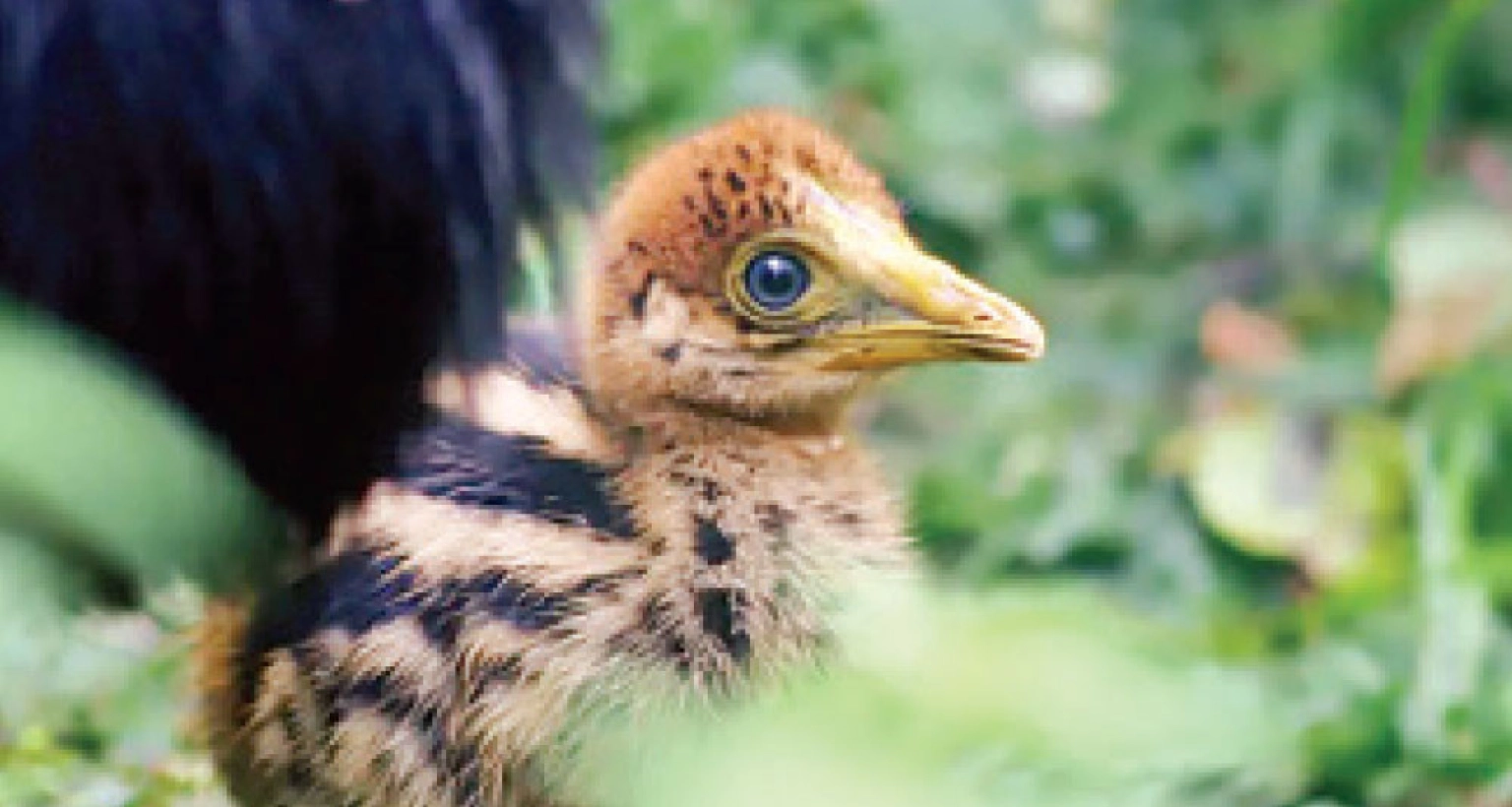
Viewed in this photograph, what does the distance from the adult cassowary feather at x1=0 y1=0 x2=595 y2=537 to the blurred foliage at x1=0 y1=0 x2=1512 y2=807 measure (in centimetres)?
22

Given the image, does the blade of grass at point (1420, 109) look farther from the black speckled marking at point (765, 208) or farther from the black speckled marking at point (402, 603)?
the black speckled marking at point (402, 603)

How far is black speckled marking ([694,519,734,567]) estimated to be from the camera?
1.40 meters

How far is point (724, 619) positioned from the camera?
4.57 ft

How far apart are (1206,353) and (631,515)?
1301 mm

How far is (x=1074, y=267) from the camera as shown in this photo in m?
2.74

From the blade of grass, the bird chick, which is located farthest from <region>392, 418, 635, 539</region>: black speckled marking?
the blade of grass

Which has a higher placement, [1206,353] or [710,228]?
[1206,353]

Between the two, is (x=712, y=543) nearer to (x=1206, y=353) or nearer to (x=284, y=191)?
(x=284, y=191)

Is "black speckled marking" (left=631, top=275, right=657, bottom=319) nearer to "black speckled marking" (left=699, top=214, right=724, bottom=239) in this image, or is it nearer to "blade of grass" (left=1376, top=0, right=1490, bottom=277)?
"black speckled marking" (left=699, top=214, right=724, bottom=239)

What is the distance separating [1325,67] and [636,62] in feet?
2.16

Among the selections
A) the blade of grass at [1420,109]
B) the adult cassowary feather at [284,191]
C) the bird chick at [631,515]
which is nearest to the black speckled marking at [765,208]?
the bird chick at [631,515]

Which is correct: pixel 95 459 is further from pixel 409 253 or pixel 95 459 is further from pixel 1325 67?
pixel 1325 67

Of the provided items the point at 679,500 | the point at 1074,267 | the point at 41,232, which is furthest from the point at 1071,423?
the point at 41,232

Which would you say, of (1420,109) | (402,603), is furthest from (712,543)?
(1420,109)
